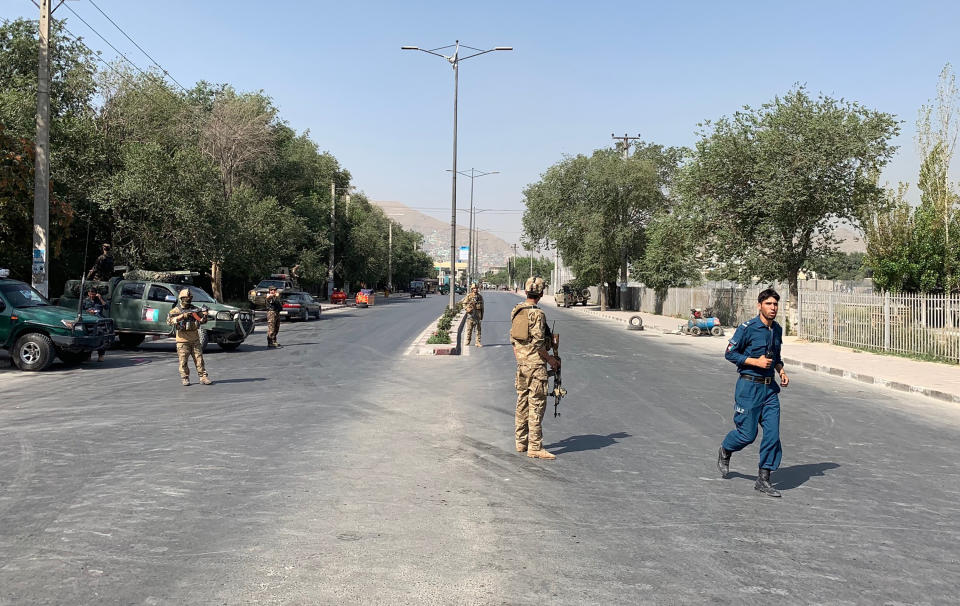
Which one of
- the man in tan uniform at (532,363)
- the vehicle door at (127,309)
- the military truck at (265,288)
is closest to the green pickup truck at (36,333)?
the vehicle door at (127,309)

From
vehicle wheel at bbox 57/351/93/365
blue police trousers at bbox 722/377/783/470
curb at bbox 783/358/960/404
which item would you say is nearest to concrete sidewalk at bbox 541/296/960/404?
curb at bbox 783/358/960/404

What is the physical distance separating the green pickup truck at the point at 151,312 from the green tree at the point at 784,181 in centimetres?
1847

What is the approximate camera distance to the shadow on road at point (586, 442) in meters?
8.23

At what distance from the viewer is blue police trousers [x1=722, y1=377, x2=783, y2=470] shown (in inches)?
252

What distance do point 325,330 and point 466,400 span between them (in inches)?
709

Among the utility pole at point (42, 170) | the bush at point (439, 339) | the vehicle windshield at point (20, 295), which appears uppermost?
the utility pole at point (42, 170)

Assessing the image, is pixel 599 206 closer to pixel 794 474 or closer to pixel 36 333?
pixel 36 333

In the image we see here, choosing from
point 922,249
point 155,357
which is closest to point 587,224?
point 922,249

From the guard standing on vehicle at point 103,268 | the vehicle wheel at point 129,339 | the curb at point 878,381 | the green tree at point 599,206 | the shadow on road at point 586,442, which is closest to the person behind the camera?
the shadow on road at point 586,442

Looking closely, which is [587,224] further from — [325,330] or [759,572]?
[759,572]

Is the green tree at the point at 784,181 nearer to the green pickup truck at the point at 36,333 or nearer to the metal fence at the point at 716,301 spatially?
the metal fence at the point at 716,301

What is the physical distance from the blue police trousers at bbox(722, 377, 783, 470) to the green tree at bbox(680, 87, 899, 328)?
21.8 metres

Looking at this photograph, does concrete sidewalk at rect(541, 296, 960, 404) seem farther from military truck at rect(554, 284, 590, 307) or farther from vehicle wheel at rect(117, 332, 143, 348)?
military truck at rect(554, 284, 590, 307)

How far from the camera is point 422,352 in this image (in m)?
19.6
